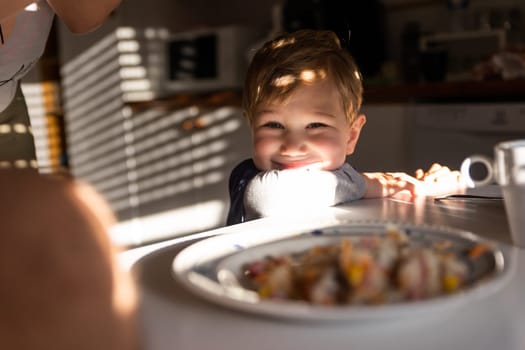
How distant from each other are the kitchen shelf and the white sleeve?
1030 millimetres

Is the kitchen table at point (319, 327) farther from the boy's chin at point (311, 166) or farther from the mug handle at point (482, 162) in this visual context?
the boy's chin at point (311, 166)

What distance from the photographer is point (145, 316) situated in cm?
37

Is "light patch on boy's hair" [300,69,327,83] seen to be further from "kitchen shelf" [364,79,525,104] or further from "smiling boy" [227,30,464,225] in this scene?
"kitchen shelf" [364,79,525,104]

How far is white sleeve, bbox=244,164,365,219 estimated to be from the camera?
0.73 metres

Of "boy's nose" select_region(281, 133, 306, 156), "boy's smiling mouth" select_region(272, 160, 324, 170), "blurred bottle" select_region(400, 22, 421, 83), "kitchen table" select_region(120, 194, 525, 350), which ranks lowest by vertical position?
"kitchen table" select_region(120, 194, 525, 350)

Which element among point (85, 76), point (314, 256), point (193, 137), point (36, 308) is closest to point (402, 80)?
point (193, 137)

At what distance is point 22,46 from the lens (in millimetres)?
1064

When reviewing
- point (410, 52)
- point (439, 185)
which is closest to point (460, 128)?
point (410, 52)

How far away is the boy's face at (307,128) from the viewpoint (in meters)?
0.78

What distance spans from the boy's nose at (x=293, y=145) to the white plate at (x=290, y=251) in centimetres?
26

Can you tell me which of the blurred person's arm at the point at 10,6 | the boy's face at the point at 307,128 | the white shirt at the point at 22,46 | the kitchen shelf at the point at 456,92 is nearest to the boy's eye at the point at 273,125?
the boy's face at the point at 307,128

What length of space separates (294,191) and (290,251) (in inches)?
10.1

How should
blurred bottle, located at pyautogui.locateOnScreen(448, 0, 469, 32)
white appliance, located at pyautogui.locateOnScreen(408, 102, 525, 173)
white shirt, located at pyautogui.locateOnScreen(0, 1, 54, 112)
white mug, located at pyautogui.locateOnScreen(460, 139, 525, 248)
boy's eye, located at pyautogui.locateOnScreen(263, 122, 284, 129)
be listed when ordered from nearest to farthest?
white mug, located at pyautogui.locateOnScreen(460, 139, 525, 248)
boy's eye, located at pyautogui.locateOnScreen(263, 122, 284, 129)
white shirt, located at pyautogui.locateOnScreen(0, 1, 54, 112)
white appliance, located at pyautogui.locateOnScreen(408, 102, 525, 173)
blurred bottle, located at pyautogui.locateOnScreen(448, 0, 469, 32)

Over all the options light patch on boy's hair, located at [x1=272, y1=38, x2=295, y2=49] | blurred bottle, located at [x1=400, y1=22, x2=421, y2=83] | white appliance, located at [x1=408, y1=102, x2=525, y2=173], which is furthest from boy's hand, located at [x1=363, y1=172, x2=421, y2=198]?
blurred bottle, located at [x1=400, y1=22, x2=421, y2=83]
